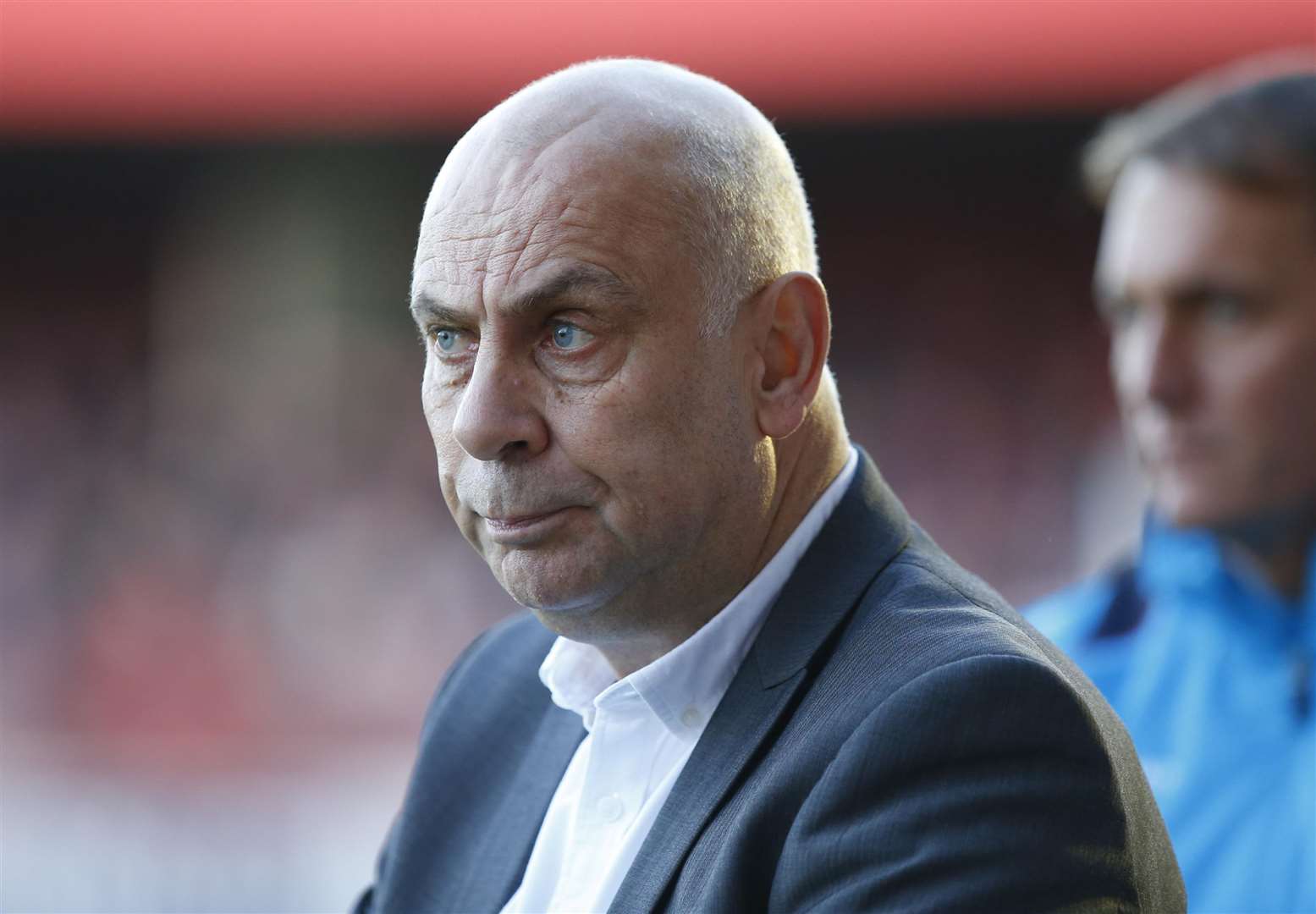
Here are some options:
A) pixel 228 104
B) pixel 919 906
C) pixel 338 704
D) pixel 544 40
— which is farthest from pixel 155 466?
pixel 919 906

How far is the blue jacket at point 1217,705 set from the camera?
2.36m

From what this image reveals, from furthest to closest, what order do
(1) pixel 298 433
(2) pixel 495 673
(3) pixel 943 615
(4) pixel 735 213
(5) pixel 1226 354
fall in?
(1) pixel 298 433 < (5) pixel 1226 354 < (2) pixel 495 673 < (4) pixel 735 213 < (3) pixel 943 615

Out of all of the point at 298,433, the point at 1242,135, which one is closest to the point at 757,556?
the point at 1242,135

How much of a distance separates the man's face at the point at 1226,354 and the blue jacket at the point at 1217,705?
13 cm

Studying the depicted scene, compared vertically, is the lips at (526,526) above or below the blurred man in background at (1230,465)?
above

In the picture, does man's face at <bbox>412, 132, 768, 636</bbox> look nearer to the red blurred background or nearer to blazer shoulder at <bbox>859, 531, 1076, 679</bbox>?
blazer shoulder at <bbox>859, 531, 1076, 679</bbox>

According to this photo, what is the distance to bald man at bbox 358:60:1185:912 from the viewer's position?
4.48 ft

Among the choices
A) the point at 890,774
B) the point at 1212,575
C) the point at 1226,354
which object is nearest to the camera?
the point at 890,774

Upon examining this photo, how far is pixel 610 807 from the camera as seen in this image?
5.75ft

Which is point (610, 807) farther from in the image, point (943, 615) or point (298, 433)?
point (298, 433)

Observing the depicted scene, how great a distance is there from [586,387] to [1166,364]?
131 centimetres

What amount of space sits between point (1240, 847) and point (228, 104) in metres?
5.84

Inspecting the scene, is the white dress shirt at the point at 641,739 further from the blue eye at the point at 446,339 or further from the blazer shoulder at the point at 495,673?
the blue eye at the point at 446,339

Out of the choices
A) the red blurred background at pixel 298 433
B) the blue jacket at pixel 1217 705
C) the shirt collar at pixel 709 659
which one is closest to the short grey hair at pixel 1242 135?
the blue jacket at pixel 1217 705
